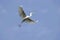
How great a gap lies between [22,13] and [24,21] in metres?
2.03

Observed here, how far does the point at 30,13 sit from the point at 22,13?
2.86m

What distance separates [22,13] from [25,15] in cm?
106

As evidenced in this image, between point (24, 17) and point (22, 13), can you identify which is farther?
point (24, 17)

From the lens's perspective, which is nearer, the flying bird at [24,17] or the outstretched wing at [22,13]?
the outstretched wing at [22,13]

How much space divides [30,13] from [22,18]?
3.27 meters

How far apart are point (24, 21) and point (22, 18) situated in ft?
3.76

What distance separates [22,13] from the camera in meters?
151

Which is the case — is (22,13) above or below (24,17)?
above

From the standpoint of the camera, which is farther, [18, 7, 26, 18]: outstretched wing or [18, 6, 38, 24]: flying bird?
[18, 6, 38, 24]: flying bird

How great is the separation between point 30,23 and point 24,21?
6.70 feet

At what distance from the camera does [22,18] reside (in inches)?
5945

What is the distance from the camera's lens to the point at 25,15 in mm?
151375

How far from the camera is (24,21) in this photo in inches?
5915

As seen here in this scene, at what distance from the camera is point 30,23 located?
151625 millimetres
